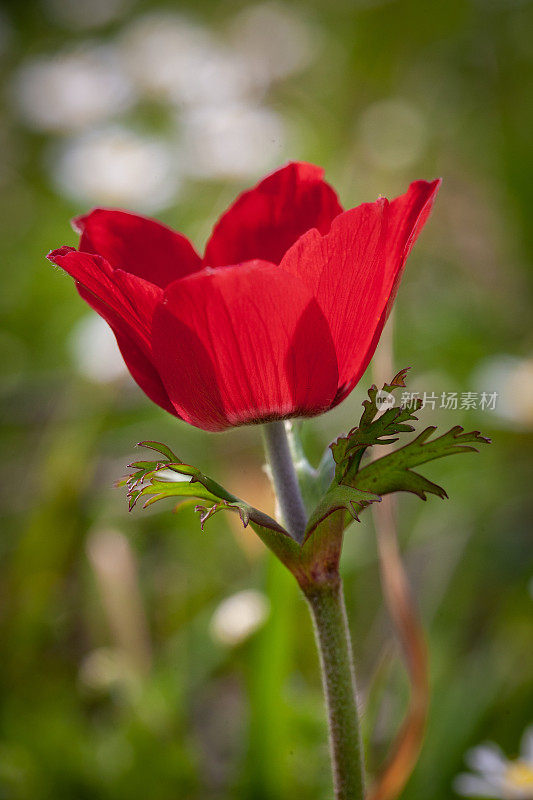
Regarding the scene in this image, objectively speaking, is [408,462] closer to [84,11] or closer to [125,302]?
[125,302]

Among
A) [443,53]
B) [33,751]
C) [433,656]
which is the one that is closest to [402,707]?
[433,656]

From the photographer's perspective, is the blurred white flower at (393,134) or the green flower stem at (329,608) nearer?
the green flower stem at (329,608)

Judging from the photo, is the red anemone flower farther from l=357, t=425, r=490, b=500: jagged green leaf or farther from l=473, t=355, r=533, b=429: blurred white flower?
l=473, t=355, r=533, b=429: blurred white flower

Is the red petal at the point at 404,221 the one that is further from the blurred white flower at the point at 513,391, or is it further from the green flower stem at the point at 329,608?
the blurred white flower at the point at 513,391

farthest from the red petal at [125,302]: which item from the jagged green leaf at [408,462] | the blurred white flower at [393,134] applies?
the blurred white flower at [393,134]

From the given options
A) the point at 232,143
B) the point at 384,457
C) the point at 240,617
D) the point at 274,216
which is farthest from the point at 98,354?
the point at 384,457
